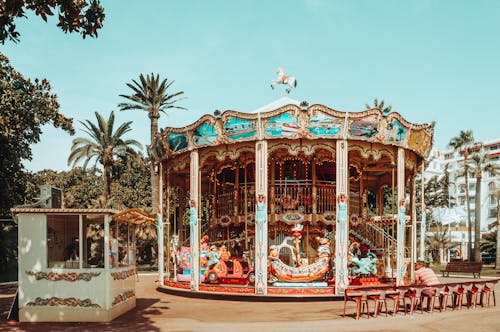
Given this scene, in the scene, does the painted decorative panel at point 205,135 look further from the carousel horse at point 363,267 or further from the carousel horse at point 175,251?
the carousel horse at point 363,267

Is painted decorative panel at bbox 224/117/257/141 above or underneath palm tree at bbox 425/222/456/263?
above

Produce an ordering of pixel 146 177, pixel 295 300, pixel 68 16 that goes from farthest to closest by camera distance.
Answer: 1. pixel 146 177
2. pixel 295 300
3. pixel 68 16

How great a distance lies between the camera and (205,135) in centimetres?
2362

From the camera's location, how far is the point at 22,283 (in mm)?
15594

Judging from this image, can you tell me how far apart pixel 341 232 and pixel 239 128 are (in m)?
5.70

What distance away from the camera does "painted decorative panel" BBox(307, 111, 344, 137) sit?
2216 cm

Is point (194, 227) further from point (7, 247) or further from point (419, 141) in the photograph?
point (7, 247)

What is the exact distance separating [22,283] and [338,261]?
11.2 m

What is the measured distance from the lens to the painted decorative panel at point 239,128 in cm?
2248

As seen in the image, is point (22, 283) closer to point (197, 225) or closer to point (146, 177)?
point (197, 225)

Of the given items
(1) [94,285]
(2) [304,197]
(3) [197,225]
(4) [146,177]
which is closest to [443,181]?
(4) [146,177]

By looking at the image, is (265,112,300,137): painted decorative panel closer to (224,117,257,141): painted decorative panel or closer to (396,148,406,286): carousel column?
(224,117,257,141): painted decorative panel

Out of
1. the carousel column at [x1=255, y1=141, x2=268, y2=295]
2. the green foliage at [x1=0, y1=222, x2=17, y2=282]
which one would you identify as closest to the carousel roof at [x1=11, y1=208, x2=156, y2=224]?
the carousel column at [x1=255, y1=141, x2=268, y2=295]

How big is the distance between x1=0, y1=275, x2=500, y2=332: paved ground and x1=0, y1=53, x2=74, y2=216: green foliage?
40.6 ft
